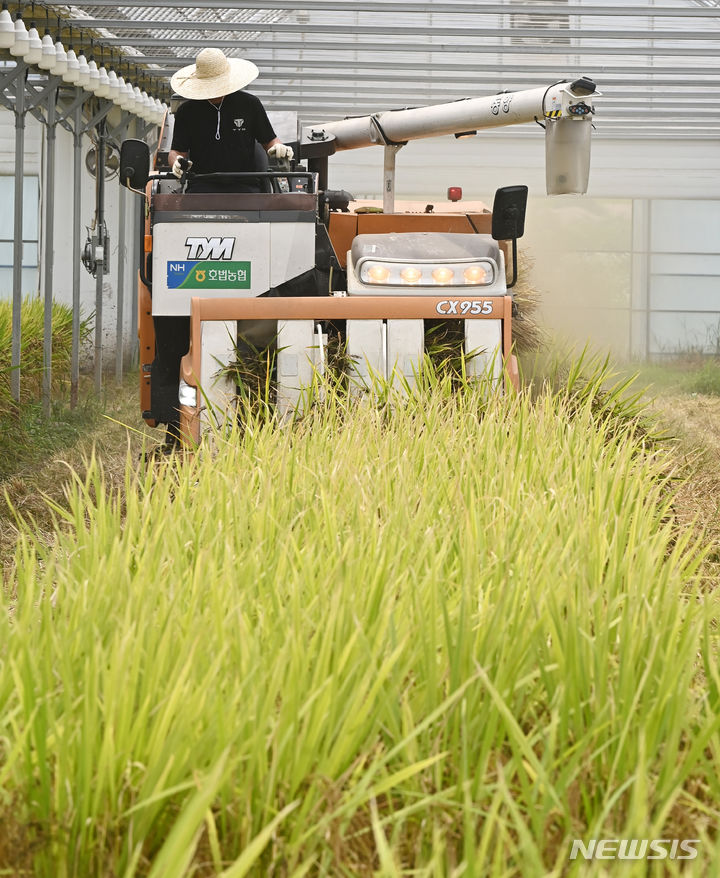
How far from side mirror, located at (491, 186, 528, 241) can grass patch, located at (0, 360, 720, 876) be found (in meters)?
3.75

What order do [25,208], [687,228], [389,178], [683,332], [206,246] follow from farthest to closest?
[687,228], [683,332], [25,208], [389,178], [206,246]

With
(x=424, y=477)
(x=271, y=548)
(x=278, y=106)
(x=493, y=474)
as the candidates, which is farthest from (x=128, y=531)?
(x=278, y=106)

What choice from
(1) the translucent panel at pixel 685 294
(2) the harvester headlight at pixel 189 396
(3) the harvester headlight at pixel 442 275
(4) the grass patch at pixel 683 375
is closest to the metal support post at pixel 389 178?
(3) the harvester headlight at pixel 442 275

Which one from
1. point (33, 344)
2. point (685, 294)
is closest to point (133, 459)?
point (33, 344)

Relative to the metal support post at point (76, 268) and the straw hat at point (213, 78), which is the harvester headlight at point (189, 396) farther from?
the metal support post at point (76, 268)

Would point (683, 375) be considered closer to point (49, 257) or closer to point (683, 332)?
point (683, 332)

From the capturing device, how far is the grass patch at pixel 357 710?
152 centimetres

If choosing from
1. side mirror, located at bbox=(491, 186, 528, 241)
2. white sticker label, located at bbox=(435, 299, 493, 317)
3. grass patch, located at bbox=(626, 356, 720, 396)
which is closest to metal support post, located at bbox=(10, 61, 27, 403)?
side mirror, located at bbox=(491, 186, 528, 241)

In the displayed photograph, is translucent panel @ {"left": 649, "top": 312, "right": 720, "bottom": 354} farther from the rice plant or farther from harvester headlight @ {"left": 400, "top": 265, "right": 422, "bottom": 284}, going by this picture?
harvester headlight @ {"left": 400, "top": 265, "right": 422, "bottom": 284}

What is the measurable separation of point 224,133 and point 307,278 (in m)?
0.97

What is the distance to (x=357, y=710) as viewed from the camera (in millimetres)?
1683

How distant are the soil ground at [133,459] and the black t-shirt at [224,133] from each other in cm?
138

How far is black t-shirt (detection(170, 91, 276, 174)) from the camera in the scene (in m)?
6.38

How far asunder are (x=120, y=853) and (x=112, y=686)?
0.68 ft
